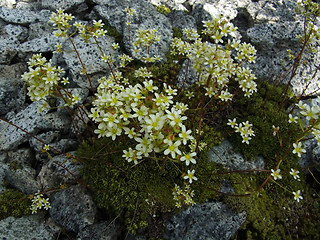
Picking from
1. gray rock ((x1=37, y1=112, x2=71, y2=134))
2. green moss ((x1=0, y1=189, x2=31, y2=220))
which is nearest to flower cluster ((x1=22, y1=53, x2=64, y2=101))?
gray rock ((x1=37, y1=112, x2=71, y2=134))

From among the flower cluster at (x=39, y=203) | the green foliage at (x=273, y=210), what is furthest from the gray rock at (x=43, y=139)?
the green foliage at (x=273, y=210)

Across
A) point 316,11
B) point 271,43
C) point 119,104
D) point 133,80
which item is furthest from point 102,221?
point 271,43

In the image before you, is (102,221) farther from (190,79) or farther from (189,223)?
(190,79)

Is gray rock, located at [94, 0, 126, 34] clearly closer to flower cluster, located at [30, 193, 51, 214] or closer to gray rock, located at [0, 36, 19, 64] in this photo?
gray rock, located at [0, 36, 19, 64]

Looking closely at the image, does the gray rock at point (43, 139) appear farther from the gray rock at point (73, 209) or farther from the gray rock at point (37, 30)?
the gray rock at point (37, 30)

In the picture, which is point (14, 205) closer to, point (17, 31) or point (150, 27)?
point (17, 31)

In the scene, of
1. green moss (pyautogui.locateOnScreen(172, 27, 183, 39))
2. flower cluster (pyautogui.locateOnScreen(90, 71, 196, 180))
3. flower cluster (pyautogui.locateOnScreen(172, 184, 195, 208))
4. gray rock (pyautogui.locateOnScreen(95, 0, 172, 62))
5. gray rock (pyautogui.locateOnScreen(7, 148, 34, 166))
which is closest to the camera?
flower cluster (pyautogui.locateOnScreen(90, 71, 196, 180))
